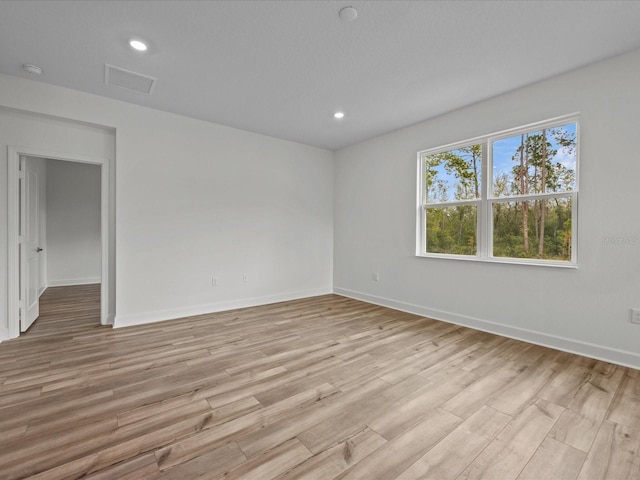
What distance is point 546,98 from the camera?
3.03m

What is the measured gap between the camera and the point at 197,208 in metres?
4.15

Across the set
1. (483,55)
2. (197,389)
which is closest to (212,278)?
(197,389)

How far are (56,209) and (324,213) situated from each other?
563 cm

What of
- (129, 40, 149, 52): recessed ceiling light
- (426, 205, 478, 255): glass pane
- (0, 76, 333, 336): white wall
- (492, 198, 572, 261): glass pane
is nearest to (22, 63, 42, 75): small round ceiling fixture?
(0, 76, 333, 336): white wall

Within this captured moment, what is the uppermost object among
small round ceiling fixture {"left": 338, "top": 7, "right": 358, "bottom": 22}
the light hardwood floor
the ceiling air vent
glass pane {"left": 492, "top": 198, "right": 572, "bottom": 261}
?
the ceiling air vent

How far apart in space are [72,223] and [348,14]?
277 inches

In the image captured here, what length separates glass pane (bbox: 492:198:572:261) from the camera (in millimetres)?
3033

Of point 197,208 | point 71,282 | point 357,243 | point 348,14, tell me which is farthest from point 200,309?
point 71,282

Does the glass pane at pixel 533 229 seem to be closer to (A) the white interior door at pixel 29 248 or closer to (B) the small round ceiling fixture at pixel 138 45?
(B) the small round ceiling fixture at pixel 138 45

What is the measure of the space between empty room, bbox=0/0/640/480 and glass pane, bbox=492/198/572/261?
0.07 feet

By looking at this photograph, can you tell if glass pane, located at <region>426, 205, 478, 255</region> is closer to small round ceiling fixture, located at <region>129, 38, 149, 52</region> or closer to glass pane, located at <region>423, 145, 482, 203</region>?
glass pane, located at <region>423, 145, 482, 203</region>

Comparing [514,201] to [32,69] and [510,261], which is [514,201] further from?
[32,69]

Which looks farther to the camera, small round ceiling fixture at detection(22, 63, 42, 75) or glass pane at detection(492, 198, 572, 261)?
glass pane at detection(492, 198, 572, 261)

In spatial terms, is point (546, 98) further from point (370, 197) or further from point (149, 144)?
point (149, 144)
